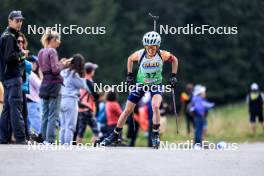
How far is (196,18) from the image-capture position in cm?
7475

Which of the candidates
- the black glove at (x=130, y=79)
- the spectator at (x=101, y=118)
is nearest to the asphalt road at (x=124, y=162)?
the black glove at (x=130, y=79)

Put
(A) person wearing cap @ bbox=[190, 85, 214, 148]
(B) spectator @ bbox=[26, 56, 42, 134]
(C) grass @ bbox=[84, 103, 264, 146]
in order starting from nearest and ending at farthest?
(B) spectator @ bbox=[26, 56, 42, 134]
(A) person wearing cap @ bbox=[190, 85, 214, 148]
(C) grass @ bbox=[84, 103, 264, 146]

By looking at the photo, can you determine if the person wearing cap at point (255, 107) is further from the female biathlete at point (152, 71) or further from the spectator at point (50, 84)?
the female biathlete at point (152, 71)

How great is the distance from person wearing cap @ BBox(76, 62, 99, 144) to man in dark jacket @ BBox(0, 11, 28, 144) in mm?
3635

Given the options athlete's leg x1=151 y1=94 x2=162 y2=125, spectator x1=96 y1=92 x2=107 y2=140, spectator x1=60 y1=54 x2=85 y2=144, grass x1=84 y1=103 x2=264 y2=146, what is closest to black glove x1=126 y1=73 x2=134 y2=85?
athlete's leg x1=151 y1=94 x2=162 y2=125

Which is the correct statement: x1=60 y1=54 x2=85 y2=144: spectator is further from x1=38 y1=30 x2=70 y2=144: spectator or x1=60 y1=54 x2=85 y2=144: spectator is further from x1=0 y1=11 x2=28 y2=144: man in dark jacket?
x1=0 y1=11 x2=28 y2=144: man in dark jacket

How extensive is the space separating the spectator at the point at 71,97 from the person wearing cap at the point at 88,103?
152cm

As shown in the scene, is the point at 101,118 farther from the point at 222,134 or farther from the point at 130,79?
the point at 130,79

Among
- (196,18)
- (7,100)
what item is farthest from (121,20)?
(7,100)

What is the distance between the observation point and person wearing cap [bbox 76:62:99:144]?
790 inches

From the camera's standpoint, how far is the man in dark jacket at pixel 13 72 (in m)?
16.1

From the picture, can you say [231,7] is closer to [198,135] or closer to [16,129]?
[198,135]

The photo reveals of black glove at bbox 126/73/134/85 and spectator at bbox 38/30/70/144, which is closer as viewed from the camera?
black glove at bbox 126/73/134/85

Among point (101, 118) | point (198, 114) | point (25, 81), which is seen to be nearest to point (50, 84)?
point (25, 81)
